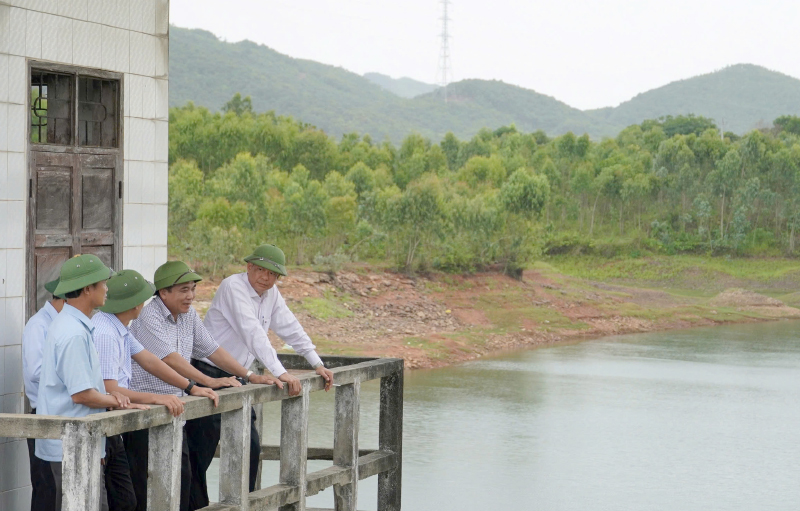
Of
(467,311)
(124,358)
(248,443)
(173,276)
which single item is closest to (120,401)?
(124,358)

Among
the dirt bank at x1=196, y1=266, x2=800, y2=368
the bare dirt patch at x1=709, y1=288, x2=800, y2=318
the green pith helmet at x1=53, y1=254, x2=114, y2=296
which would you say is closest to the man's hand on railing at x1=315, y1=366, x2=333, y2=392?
the green pith helmet at x1=53, y1=254, x2=114, y2=296

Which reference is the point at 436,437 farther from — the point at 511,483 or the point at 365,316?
the point at 365,316

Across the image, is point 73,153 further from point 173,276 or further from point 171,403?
point 171,403

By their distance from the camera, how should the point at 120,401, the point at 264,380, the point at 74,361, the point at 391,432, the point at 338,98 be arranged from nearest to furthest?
the point at 74,361 → the point at 120,401 → the point at 264,380 → the point at 391,432 → the point at 338,98

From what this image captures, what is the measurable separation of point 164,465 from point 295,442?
3.46 feet

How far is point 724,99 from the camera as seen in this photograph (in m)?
141

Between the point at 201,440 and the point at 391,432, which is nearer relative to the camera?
the point at 201,440

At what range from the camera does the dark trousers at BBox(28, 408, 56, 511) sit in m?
4.06

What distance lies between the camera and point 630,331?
25.3m

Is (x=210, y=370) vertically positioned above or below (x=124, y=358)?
below

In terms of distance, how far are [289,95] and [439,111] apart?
2027 cm

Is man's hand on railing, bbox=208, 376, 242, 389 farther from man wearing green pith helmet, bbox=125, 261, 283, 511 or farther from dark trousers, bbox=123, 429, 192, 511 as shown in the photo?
dark trousers, bbox=123, 429, 192, 511

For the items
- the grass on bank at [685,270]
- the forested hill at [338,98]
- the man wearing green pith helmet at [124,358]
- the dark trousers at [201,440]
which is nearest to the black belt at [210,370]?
the dark trousers at [201,440]

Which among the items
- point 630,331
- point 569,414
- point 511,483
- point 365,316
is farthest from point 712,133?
point 511,483
